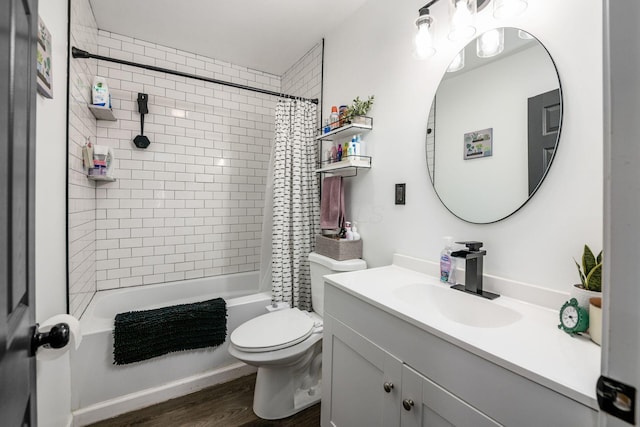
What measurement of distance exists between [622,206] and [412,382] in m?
0.79

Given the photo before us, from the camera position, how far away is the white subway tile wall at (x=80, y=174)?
1587 millimetres

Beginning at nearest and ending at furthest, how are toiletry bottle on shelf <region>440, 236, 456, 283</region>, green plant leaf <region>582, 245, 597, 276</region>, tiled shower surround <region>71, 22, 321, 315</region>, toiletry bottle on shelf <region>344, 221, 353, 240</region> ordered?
1. green plant leaf <region>582, 245, 597, 276</region>
2. toiletry bottle on shelf <region>440, 236, 456, 283</region>
3. toiletry bottle on shelf <region>344, 221, 353, 240</region>
4. tiled shower surround <region>71, 22, 321, 315</region>

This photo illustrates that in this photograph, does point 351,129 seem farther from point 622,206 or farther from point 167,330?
point 167,330

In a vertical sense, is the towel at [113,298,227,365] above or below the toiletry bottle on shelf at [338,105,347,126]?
below

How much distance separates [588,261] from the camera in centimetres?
83

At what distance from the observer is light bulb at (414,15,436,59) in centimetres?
129

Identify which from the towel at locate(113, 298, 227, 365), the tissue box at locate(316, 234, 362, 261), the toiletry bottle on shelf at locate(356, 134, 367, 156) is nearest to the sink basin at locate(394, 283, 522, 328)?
the tissue box at locate(316, 234, 362, 261)

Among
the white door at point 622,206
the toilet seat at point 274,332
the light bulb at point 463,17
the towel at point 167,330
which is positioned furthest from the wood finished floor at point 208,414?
the light bulb at point 463,17

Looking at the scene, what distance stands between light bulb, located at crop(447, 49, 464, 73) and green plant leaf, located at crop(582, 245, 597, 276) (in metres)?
0.91

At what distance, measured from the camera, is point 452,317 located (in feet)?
3.77

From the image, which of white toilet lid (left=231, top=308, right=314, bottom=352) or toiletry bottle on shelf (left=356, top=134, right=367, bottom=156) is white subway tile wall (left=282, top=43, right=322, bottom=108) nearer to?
toiletry bottle on shelf (left=356, top=134, right=367, bottom=156)

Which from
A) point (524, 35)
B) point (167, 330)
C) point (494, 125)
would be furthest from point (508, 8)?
point (167, 330)

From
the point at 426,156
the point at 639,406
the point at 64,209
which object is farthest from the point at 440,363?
the point at 64,209

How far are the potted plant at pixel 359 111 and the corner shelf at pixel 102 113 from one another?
178cm
